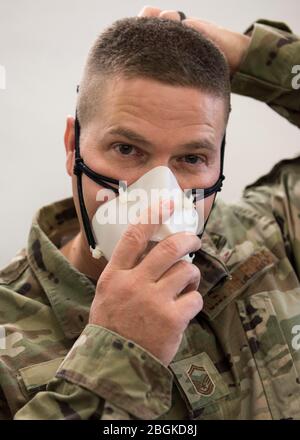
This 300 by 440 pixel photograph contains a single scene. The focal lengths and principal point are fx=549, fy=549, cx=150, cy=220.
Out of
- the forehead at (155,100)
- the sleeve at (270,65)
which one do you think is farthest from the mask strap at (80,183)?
the sleeve at (270,65)

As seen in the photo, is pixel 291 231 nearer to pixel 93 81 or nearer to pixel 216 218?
pixel 216 218

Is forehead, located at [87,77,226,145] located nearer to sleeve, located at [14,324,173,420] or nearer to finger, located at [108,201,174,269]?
finger, located at [108,201,174,269]

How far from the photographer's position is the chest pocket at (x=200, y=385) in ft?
4.15

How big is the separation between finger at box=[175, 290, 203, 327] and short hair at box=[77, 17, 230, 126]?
1.61 ft

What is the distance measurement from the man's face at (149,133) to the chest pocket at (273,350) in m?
0.38

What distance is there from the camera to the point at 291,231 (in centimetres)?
162

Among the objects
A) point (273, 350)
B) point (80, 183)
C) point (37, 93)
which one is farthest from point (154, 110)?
point (37, 93)

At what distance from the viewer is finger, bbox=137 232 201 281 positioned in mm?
1044

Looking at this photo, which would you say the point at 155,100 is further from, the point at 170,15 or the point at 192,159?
the point at 170,15

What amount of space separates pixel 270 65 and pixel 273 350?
2.71ft

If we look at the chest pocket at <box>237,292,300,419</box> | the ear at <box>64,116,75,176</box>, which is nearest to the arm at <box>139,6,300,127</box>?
the ear at <box>64,116,75,176</box>

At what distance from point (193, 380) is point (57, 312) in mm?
362

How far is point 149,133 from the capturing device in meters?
1.21
